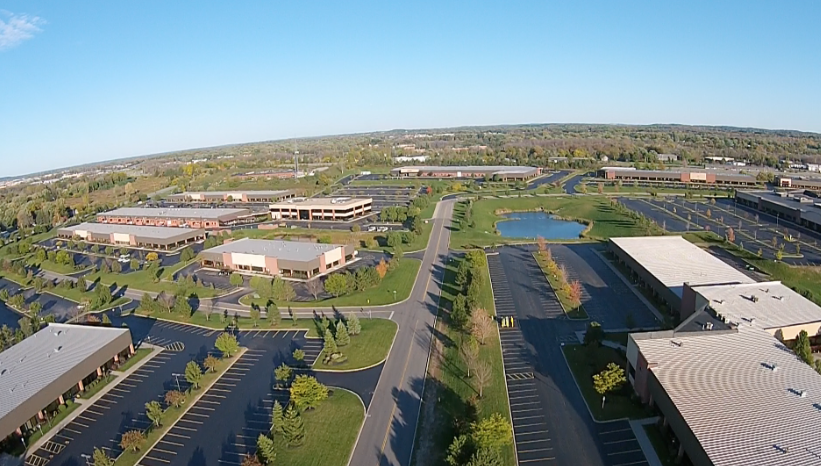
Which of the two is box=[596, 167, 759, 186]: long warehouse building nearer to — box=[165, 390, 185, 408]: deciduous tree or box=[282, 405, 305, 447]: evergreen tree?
box=[282, 405, 305, 447]: evergreen tree

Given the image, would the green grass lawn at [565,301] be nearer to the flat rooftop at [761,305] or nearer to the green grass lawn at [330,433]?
the flat rooftop at [761,305]

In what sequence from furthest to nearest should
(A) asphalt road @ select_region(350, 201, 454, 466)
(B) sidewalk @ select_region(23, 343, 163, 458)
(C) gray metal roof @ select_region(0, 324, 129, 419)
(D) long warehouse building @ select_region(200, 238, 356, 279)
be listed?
(D) long warehouse building @ select_region(200, 238, 356, 279)
(C) gray metal roof @ select_region(0, 324, 129, 419)
(B) sidewalk @ select_region(23, 343, 163, 458)
(A) asphalt road @ select_region(350, 201, 454, 466)

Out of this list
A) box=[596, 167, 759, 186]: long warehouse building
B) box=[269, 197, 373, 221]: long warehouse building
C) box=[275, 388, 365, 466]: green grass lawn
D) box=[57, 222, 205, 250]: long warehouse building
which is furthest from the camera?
box=[596, 167, 759, 186]: long warehouse building

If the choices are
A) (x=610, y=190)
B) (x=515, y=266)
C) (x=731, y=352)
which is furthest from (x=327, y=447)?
(x=610, y=190)

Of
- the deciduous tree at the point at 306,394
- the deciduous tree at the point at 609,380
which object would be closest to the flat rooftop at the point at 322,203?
the deciduous tree at the point at 306,394

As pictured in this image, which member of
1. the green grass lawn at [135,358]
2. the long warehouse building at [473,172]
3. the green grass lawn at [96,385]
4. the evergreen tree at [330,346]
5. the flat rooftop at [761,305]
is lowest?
the green grass lawn at [96,385]

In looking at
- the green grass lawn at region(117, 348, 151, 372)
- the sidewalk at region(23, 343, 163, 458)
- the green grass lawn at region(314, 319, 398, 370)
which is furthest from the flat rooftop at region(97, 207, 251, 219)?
the green grass lawn at region(314, 319, 398, 370)
